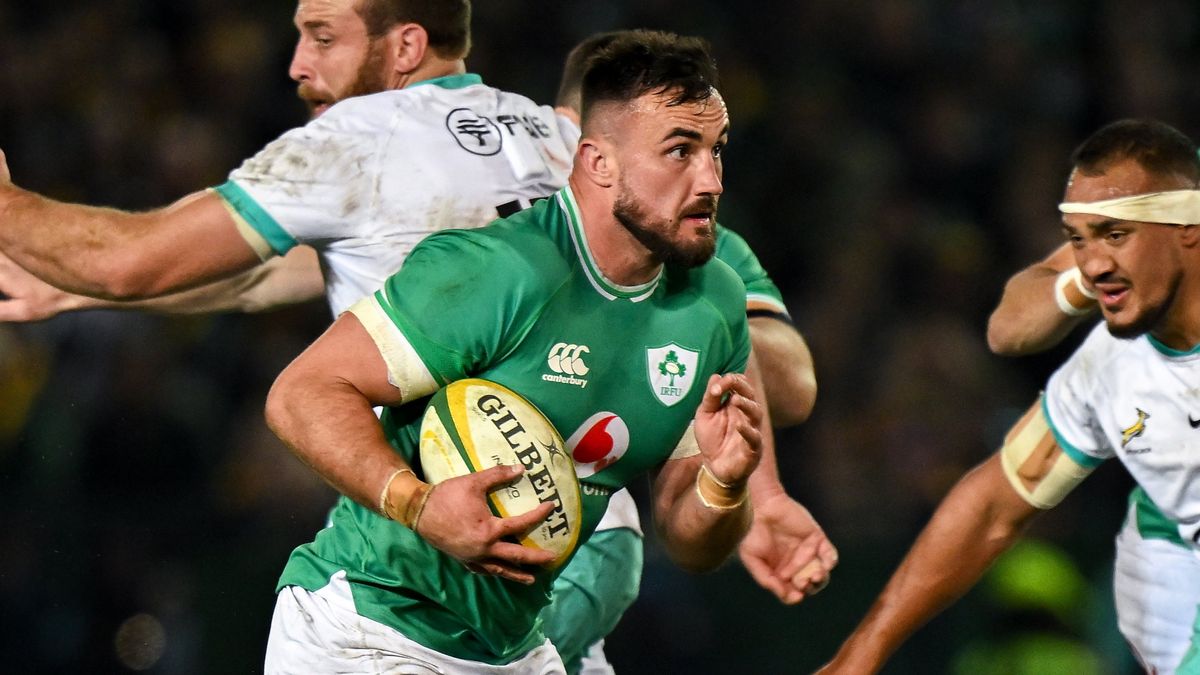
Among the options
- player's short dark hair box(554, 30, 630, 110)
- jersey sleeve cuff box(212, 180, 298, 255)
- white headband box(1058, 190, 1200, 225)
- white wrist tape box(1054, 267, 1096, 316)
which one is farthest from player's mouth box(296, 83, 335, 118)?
white wrist tape box(1054, 267, 1096, 316)

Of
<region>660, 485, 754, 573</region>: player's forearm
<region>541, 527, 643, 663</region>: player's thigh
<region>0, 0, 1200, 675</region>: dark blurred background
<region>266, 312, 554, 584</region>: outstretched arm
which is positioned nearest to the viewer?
<region>266, 312, 554, 584</region>: outstretched arm

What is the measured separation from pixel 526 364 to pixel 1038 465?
208cm

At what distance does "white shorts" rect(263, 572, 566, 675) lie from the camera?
3658 mm

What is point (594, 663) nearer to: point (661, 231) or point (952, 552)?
point (952, 552)

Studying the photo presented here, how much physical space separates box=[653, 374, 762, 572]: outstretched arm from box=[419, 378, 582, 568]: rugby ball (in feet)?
1.14

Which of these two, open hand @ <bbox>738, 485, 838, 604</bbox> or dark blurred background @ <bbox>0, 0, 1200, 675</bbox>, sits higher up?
open hand @ <bbox>738, 485, 838, 604</bbox>

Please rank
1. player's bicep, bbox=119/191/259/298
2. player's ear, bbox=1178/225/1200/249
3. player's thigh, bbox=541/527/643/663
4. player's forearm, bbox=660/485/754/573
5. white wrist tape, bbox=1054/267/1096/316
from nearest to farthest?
player's forearm, bbox=660/485/754/573
player's bicep, bbox=119/191/259/298
player's ear, bbox=1178/225/1200/249
player's thigh, bbox=541/527/643/663
white wrist tape, bbox=1054/267/1096/316

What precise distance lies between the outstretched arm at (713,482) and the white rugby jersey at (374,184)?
0.84 meters

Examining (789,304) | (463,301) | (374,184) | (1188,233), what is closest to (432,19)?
(374,184)

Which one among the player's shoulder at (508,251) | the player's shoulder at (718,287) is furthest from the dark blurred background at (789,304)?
the player's shoulder at (508,251)

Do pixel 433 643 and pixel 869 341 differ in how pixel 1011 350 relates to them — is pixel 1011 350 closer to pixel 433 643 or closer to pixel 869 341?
pixel 433 643

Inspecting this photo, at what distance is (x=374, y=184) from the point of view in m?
4.12

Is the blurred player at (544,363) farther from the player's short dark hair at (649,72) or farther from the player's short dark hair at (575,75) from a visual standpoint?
the player's short dark hair at (575,75)

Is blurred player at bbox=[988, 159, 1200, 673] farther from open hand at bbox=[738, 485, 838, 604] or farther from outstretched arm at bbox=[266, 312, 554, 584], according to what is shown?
outstretched arm at bbox=[266, 312, 554, 584]
